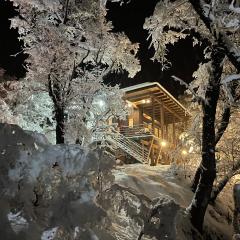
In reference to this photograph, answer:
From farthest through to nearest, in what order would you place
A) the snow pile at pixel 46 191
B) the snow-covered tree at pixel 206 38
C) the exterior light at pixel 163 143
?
the exterior light at pixel 163 143 < the snow-covered tree at pixel 206 38 < the snow pile at pixel 46 191

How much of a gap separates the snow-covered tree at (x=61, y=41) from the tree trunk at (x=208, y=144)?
5.76 m

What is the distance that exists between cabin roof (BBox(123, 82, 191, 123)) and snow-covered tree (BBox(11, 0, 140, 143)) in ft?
51.6

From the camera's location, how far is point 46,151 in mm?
7984

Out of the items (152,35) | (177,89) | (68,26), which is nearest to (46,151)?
(152,35)

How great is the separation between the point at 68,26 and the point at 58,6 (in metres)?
0.88

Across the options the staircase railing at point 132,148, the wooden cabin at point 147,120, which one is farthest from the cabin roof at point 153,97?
the staircase railing at point 132,148

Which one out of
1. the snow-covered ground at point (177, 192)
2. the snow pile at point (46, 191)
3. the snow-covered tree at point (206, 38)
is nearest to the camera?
the snow pile at point (46, 191)

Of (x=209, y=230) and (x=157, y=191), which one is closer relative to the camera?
(x=209, y=230)

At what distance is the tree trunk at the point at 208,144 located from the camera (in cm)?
1195

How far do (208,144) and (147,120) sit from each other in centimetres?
2866

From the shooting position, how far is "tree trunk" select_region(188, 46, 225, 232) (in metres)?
11.9

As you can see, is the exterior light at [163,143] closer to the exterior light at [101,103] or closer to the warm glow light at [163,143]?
the warm glow light at [163,143]

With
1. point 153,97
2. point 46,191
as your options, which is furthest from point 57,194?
point 153,97

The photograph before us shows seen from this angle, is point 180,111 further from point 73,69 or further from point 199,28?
point 199,28
